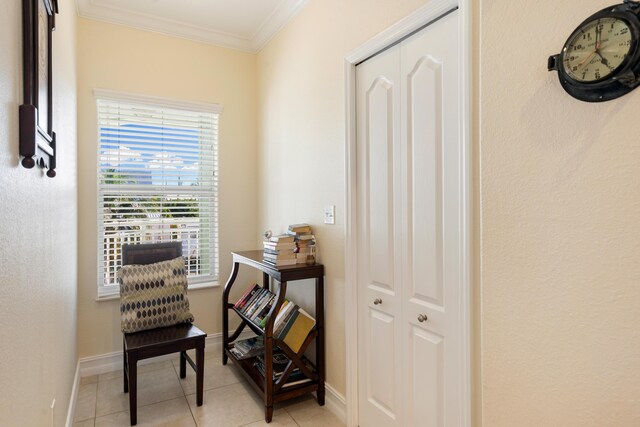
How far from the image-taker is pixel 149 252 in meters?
2.96

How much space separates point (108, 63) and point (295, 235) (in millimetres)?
2147

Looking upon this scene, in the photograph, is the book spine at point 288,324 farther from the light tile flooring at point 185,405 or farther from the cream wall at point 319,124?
the light tile flooring at point 185,405

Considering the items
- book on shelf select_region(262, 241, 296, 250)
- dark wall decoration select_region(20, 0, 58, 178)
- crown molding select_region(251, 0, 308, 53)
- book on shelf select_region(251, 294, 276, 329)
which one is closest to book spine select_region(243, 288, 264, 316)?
book on shelf select_region(251, 294, 276, 329)

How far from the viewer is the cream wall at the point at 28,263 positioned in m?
0.92

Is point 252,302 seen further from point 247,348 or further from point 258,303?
point 247,348

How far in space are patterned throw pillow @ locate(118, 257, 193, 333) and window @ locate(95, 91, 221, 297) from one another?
0.53 metres

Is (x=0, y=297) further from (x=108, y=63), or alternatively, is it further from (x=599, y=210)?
(x=108, y=63)

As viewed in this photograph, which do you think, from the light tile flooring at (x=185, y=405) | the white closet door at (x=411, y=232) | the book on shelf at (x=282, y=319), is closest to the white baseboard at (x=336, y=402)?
the light tile flooring at (x=185, y=405)

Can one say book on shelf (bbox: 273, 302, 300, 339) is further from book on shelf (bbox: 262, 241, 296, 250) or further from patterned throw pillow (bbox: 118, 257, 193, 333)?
patterned throw pillow (bbox: 118, 257, 193, 333)

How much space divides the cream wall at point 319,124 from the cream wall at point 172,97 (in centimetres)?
41

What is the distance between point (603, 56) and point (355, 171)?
1.39 meters

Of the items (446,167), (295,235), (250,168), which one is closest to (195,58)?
(250,168)

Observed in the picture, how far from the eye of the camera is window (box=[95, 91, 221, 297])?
3.08m

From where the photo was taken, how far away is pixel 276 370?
2590mm
